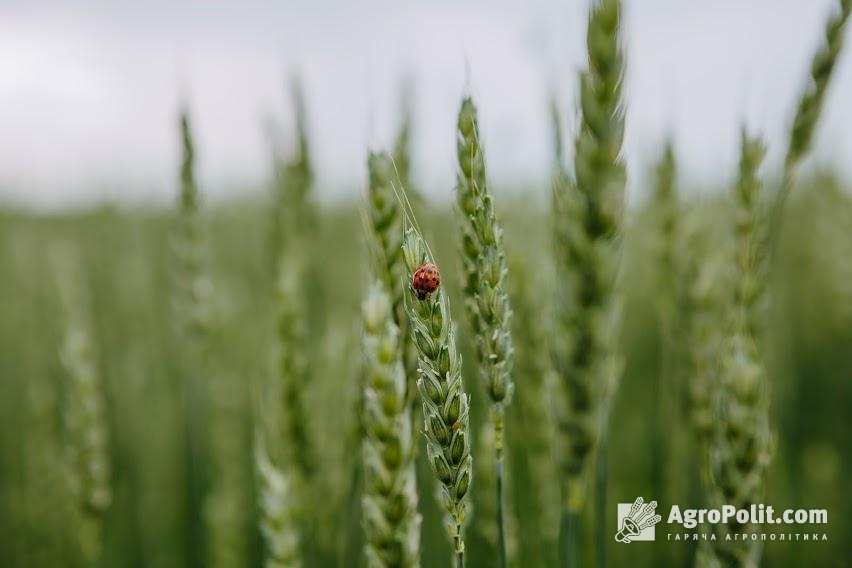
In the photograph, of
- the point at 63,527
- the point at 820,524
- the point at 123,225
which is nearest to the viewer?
the point at 63,527

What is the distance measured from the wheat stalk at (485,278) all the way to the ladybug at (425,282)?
0.27 ft

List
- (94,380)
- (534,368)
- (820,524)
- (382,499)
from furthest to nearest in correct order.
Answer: (820,524)
(94,380)
(534,368)
(382,499)

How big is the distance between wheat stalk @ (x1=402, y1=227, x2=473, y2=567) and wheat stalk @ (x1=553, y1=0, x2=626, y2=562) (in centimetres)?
14

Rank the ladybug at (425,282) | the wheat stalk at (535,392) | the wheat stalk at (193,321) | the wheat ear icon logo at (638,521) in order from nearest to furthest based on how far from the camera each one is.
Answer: the ladybug at (425,282) → the wheat stalk at (535,392) → the wheat stalk at (193,321) → the wheat ear icon logo at (638,521)

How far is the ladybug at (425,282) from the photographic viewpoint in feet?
2.79

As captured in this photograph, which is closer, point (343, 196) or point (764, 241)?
point (764, 241)

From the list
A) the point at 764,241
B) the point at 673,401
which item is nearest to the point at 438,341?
the point at 764,241

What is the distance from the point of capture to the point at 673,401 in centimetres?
177

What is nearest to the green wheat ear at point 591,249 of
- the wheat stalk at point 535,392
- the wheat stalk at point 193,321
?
the wheat stalk at point 535,392

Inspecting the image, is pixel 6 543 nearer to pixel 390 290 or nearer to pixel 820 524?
pixel 390 290

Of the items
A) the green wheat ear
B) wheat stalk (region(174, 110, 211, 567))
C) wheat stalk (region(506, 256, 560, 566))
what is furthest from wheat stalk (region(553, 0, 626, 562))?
wheat stalk (region(174, 110, 211, 567))

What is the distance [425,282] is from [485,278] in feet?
0.32

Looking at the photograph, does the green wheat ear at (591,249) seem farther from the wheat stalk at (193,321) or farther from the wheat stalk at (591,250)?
the wheat stalk at (193,321)

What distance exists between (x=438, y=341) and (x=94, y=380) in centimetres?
126
